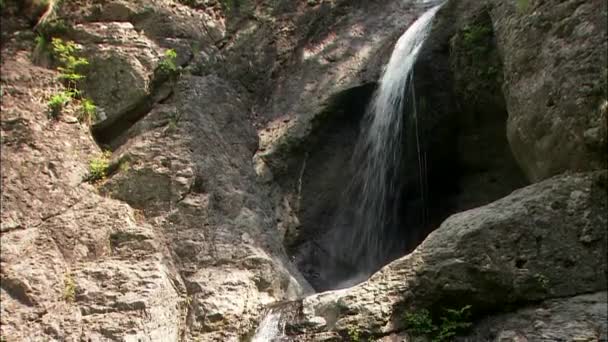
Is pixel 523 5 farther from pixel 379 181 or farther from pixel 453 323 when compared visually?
pixel 453 323

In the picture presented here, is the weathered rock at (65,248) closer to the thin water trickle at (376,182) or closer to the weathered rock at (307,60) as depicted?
the weathered rock at (307,60)

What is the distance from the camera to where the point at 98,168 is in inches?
301

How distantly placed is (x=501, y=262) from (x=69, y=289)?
4427mm

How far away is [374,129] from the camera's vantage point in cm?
934

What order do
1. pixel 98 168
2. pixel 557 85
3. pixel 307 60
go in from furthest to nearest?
pixel 307 60
pixel 98 168
pixel 557 85

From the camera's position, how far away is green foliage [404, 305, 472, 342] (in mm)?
5285

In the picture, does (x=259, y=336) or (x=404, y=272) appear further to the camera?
(x=259, y=336)

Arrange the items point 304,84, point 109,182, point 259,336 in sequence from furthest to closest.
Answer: point 304,84
point 109,182
point 259,336

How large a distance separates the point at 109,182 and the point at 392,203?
Answer: 13.7 feet

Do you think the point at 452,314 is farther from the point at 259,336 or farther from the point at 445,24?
the point at 445,24

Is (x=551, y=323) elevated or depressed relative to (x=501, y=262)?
depressed

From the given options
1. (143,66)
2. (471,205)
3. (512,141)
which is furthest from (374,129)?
(143,66)

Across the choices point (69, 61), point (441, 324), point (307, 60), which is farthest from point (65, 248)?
point (307, 60)

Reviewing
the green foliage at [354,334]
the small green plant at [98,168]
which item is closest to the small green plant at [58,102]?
the small green plant at [98,168]
